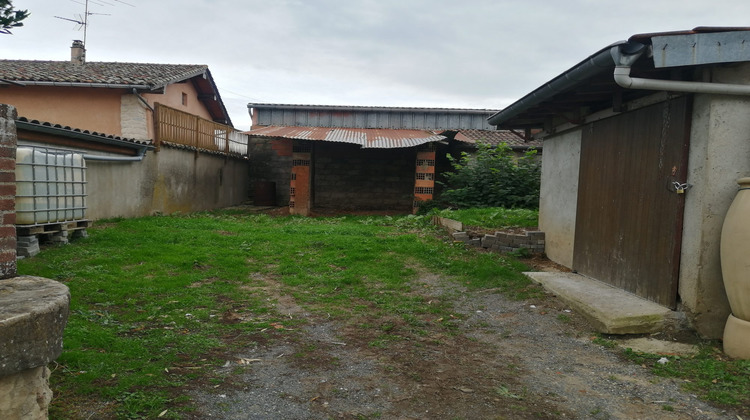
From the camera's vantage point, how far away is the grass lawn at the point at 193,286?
3264 millimetres

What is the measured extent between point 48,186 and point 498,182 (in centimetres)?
989

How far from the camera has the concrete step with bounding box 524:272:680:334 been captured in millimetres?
4328

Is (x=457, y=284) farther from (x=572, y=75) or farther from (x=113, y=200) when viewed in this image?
(x=113, y=200)

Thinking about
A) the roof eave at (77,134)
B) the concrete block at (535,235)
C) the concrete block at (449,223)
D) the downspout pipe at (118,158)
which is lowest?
the concrete block at (449,223)

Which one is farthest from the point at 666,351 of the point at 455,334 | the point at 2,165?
the point at 2,165

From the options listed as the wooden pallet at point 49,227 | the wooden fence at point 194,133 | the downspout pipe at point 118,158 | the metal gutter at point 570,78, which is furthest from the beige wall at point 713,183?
the wooden fence at point 194,133

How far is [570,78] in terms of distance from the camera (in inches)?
192

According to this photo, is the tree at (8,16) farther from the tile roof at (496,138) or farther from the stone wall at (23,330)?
the tile roof at (496,138)

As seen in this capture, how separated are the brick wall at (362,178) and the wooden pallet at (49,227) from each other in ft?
29.9

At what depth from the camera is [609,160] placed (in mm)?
5688

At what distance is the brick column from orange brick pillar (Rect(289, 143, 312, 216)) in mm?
11674

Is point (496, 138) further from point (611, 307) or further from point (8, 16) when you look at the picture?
point (8, 16)

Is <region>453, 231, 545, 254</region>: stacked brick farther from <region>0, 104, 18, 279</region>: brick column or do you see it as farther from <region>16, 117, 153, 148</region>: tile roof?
<region>16, 117, 153, 148</region>: tile roof

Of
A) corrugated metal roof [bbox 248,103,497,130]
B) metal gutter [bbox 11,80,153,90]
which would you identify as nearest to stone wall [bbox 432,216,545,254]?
metal gutter [bbox 11,80,153,90]
